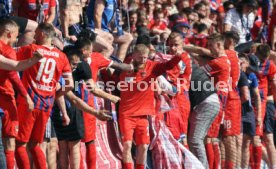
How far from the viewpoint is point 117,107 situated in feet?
44.3

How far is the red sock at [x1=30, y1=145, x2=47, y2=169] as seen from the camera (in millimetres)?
11172

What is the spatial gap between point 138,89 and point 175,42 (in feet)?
3.07

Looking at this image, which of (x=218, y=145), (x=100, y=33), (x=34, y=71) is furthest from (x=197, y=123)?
(x=34, y=71)

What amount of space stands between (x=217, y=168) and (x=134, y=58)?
269cm

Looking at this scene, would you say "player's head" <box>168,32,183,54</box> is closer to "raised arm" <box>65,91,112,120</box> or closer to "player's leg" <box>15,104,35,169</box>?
"raised arm" <box>65,91,112,120</box>

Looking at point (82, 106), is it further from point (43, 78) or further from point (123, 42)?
point (123, 42)

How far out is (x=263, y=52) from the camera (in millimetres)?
15438

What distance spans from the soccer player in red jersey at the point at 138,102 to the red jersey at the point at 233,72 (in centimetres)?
187

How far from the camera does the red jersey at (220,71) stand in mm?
14258

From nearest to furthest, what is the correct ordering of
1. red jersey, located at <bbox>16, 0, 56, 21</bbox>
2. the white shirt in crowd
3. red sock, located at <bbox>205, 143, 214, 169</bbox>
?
red jersey, located at <bbox>16, 0, 56, 21</bbox> < red sock, located at <bbox>205, 143, 214, 169</bbox> < the white shirt in crowd

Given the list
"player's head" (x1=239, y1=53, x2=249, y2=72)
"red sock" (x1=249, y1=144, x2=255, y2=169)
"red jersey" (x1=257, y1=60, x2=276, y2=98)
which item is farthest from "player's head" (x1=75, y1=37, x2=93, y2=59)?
"red sock" (x1=249, y1=144, x2=255, y2=169)

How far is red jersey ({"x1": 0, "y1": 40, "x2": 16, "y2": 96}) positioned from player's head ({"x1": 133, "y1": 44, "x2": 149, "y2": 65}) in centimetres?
262

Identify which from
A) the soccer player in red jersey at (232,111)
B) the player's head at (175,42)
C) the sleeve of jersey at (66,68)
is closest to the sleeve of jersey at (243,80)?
the soccer player in red jersey at (232,111)

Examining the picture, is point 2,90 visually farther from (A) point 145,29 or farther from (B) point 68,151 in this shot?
(A) point 145,29
